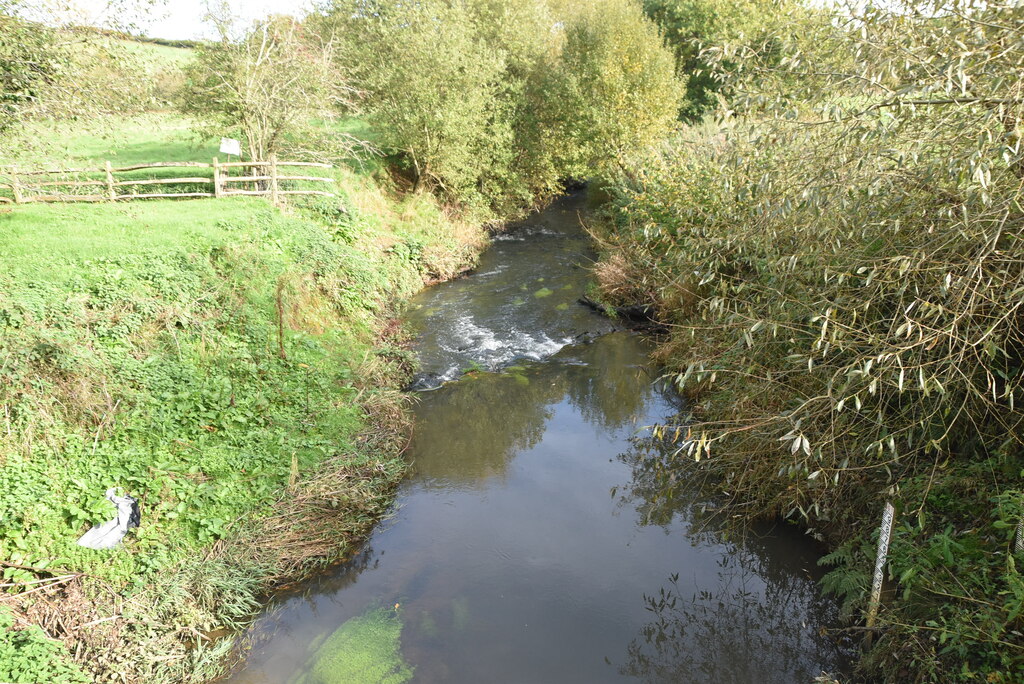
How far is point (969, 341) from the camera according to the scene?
209 inches

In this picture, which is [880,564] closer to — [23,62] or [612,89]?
[23,62]

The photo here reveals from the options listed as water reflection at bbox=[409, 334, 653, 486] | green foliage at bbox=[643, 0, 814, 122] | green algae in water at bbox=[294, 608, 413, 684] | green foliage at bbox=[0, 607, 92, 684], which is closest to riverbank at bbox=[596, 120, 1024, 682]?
green foliage at bbox=[643, 0, 814, 122]

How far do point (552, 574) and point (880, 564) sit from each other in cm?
348

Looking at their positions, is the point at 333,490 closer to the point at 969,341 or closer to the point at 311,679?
the point at 311,679

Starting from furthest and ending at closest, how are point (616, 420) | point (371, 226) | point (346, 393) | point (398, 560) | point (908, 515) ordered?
point (371, 226), point (616, 420), point (346, 393), point (398, 560), point (908, 515)

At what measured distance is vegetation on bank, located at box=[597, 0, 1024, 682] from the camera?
16.6 feet

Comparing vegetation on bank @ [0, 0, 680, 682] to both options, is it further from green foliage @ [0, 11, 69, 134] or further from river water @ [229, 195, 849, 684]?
river water @ [229, 195, 849, 684]

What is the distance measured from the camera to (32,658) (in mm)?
5762

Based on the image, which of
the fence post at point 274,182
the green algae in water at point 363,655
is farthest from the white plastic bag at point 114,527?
the fence post at point 274,182

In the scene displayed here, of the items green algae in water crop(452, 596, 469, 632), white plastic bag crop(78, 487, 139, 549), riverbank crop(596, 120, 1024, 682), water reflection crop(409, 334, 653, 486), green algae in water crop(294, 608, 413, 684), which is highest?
riverbank crop(596, 120, 1024, 682)

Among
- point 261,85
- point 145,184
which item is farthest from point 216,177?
point 261,85

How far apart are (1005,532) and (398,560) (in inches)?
243

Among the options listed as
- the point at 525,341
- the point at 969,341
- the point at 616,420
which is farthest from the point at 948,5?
the point at 525,341

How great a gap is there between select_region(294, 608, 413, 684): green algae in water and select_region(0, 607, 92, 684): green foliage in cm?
201
